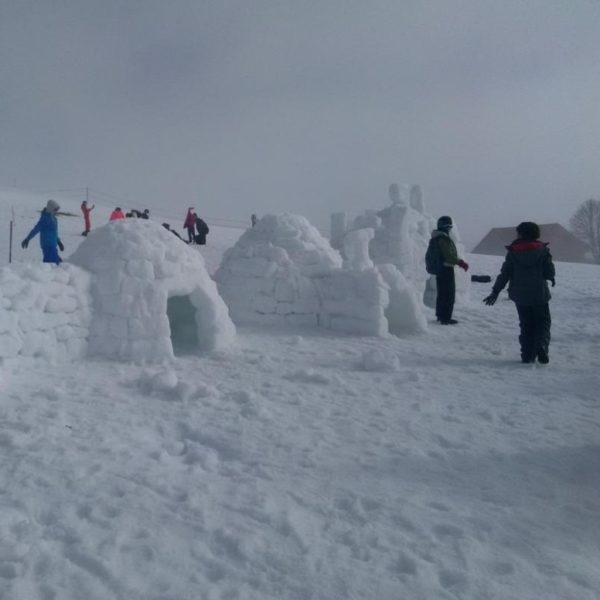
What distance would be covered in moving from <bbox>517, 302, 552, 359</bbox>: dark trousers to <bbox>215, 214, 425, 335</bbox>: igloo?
77.6 inches

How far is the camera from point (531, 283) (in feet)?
15.7

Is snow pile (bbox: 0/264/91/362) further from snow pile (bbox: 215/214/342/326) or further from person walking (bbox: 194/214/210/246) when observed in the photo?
person walking (bbox: 194/214/210/246)

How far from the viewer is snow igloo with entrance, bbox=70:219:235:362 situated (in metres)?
4.88

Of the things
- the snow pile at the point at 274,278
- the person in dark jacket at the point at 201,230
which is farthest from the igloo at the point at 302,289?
the person in dark jacket at the point at 201,230

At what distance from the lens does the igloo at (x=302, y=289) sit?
6.91m

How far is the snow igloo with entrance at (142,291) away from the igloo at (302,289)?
5.37 ft

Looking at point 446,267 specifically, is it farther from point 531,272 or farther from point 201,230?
point 201,230

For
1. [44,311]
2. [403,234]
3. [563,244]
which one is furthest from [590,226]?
[44,311]

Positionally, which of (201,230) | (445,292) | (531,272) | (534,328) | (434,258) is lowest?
(534,328)

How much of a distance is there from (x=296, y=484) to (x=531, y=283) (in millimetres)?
3341

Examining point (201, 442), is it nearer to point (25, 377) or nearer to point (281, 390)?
point (281, 390)

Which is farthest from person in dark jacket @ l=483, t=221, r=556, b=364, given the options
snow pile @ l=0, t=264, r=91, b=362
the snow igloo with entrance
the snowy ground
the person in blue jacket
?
the person in blue jacket

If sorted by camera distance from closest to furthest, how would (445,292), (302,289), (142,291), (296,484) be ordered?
(296,484) < (142,291) < (445,292) < (302,289)

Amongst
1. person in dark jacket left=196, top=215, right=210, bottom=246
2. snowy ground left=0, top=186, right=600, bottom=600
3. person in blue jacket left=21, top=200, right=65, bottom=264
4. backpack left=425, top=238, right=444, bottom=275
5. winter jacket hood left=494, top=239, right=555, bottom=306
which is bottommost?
snowy ground left=0, top=186, right=600, bottom=600
